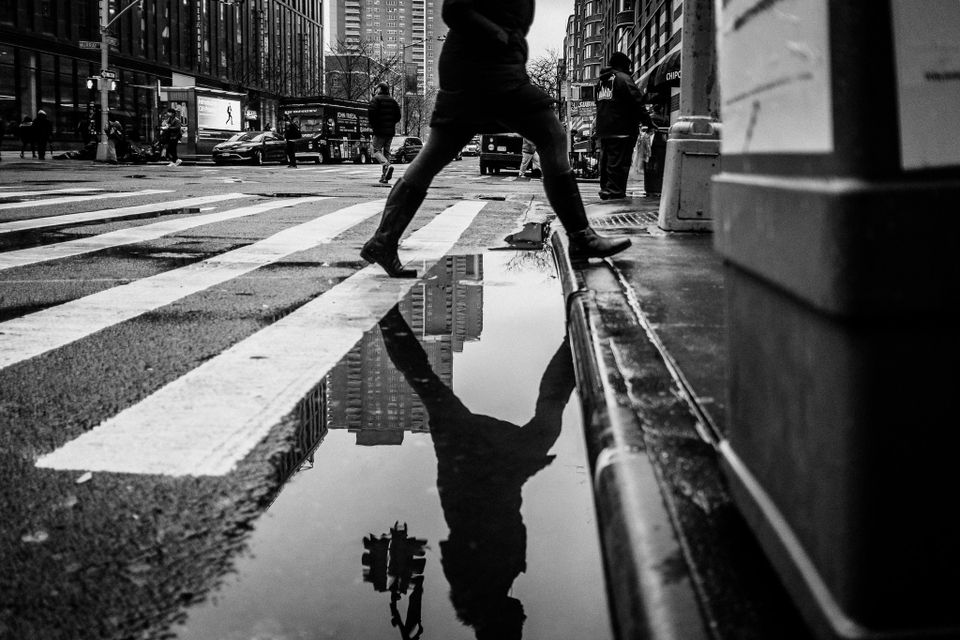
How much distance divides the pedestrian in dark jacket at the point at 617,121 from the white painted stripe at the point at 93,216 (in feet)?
17.1

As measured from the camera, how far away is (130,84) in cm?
6188

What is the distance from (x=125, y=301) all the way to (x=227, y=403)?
225cm

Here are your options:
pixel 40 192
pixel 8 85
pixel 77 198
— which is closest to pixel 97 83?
pixel 8 85

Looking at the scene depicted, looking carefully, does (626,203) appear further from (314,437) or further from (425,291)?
(314,437)

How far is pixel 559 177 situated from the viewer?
5645mm

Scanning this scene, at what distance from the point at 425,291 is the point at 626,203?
733cm

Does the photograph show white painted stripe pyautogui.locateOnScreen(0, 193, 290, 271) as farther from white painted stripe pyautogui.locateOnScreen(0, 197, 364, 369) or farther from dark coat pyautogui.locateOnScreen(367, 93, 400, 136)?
dark coat pyautogui.locateOnScreen(367, 93, 400, 136)

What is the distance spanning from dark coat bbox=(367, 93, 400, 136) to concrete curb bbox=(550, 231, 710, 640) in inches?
818

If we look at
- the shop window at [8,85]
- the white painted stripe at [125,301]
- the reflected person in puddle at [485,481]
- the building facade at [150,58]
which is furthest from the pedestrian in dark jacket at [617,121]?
the shop window at [8,85]

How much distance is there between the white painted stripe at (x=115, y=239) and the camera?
23.2 ft

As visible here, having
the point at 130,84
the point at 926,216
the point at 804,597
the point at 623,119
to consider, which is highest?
the point at 130,84

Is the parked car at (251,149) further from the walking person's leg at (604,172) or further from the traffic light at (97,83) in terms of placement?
the walking person's leg at (604,172)

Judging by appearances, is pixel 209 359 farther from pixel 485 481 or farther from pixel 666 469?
pixel 666 469

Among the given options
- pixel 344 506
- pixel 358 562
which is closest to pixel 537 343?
pixel 344 506
